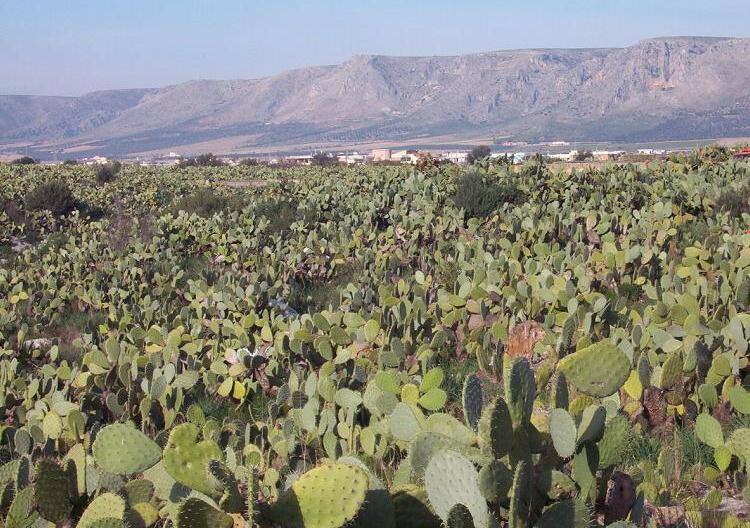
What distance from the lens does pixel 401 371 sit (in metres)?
5.32

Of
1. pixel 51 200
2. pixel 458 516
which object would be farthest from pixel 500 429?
pixel 51 200

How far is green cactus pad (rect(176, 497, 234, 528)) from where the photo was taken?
2.09 meters

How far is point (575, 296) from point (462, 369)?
1.19 m

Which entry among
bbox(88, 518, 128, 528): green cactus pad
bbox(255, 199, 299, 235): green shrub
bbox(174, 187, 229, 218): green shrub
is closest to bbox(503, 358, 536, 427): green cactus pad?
bbox(88, 518, 128, 528): green cactus pad

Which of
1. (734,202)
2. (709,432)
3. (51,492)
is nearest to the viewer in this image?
(51,492)

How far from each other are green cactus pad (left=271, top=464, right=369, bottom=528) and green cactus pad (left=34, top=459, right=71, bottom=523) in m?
0.99

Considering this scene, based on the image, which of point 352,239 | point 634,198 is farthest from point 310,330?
point 634,198

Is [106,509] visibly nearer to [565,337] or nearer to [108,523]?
[108,523]

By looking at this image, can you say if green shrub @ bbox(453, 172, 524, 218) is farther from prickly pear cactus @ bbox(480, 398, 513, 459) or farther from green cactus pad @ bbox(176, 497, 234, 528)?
green cactus pad @ bbox(176, 497, 234, 528)

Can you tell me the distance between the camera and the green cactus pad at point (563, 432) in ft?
7.70

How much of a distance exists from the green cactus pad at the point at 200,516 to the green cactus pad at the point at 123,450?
68cm

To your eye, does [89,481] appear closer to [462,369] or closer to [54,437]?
[54,437]

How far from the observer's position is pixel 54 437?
13.3 ft

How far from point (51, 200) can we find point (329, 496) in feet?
65.1
